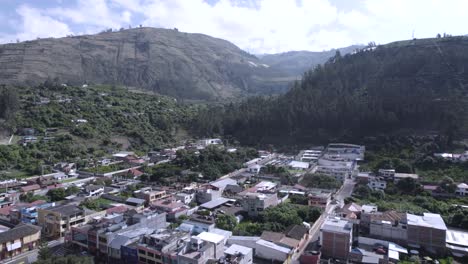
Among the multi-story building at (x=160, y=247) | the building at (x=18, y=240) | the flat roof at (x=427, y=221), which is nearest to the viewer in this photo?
the multi-story building at (x=160, y=247)

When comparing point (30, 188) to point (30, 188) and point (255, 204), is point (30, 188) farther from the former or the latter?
point (255, 204)

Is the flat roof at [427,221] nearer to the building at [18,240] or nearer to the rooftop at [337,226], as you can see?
the rooftop at [337,226]

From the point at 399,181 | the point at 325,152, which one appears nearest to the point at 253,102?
the point at 325,152

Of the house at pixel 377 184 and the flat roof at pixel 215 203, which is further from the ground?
the house at pixel 377 184

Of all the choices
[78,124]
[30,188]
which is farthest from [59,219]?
[78,124]

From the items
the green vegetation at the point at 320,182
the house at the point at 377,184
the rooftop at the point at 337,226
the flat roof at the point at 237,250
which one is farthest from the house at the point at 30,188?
the house at the point at 377,184

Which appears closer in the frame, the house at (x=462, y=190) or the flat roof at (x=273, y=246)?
the flat roof at (x=273, y=246)
